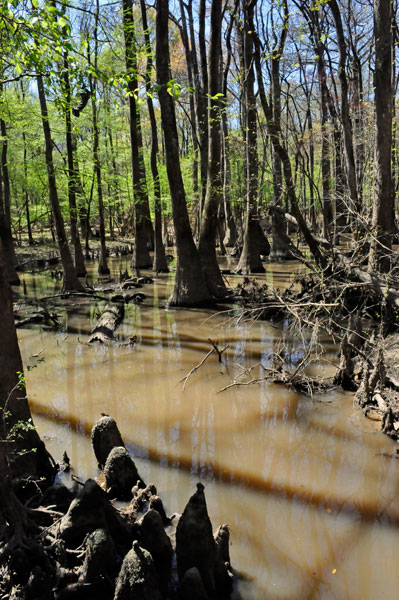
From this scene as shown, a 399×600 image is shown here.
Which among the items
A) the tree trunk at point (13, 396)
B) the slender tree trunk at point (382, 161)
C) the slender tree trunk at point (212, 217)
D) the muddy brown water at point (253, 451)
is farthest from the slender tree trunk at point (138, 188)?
the tree trunk at point (13, 396)

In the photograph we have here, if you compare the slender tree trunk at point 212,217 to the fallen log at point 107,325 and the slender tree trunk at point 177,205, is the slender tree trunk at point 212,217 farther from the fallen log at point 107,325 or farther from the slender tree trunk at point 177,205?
the fallen log at point 107,325

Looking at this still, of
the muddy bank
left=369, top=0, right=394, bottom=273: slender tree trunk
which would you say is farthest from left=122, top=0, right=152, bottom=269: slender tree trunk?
the muddy bank

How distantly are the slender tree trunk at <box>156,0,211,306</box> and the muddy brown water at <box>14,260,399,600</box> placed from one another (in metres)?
3.29

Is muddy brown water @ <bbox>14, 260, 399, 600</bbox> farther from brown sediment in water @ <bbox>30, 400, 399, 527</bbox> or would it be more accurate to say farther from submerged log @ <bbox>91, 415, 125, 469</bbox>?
submerged log @ <bbox>91, 415, 125, 469</bbox>

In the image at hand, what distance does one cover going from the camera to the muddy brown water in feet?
11.1

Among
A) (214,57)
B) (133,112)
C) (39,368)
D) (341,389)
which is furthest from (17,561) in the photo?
(133,112)

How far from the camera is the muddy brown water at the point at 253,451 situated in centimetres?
339

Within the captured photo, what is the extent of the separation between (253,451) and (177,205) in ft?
28.3

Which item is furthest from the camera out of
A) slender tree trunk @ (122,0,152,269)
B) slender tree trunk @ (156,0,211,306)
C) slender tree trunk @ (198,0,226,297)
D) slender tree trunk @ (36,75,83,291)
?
slender tree trunk @ (122,0,152,269)

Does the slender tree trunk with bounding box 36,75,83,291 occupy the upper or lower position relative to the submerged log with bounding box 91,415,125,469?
upper

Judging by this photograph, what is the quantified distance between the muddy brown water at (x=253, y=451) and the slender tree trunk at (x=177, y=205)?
10.8ft

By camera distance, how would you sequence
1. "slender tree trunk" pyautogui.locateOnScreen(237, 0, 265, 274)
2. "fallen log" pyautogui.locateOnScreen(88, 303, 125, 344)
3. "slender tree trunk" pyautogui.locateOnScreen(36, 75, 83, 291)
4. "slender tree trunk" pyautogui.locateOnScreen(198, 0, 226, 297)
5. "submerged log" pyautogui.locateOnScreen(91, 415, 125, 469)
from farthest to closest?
"slender tree trunk" pyautogui.locateOnScreen(237, 0, 265, 274) < "slender tree trunk" pyautogui.locateOnScreen(36, 75, 83, 291) < "slender tree trunk" pyautogui.locateOnScreen(198, 0, 226, 297) < "fallen log" pyautogui.locateOnScreen(88, 303, 125, 344) < "submerged log" pyautogui.locateOnScreen(91, 415, 125, 469)

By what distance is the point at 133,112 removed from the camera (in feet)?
61.1

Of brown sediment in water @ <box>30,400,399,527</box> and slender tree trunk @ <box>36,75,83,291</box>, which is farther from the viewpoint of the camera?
slender tree trunk @ <box>36,75,83,291</box>
